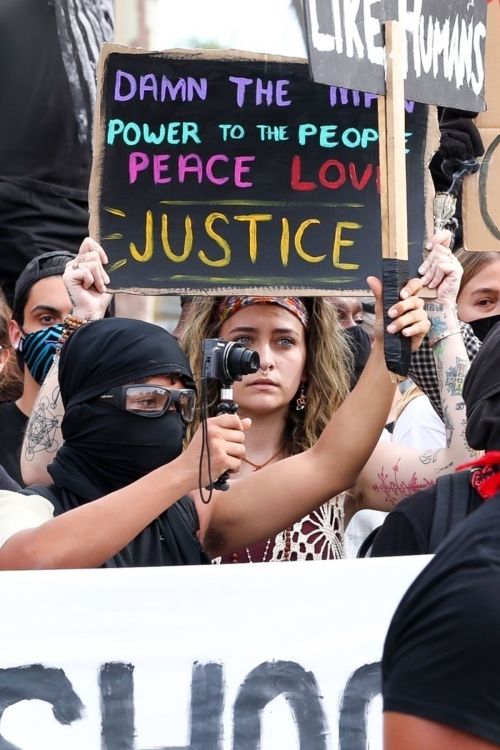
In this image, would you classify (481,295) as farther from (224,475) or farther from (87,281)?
(224,475)

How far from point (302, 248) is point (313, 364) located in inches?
13.5

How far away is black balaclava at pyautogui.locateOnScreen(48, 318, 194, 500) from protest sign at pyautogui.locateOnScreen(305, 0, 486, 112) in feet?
2.48

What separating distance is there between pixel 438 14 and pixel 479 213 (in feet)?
1.97

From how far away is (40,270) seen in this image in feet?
15.2

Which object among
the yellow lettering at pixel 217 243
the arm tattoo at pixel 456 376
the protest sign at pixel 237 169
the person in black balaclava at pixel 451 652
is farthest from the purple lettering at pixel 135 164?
the person in black balaclava at pixel 451 652

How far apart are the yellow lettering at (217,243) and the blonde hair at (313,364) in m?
0.26

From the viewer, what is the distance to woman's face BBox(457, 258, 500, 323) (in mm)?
4383

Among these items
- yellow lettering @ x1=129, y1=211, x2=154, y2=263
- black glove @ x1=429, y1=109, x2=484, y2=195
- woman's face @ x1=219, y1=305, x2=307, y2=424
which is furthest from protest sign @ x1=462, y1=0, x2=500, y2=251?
yellow lettering @ x1=129, y1=211, x2=154, y2=263

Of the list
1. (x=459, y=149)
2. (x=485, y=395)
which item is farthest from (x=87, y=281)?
(x=485, y=395)

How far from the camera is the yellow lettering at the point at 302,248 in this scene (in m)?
3.86

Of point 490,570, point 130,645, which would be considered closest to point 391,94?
point 130,645

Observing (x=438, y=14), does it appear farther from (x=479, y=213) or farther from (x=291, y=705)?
(x=291, y=705)

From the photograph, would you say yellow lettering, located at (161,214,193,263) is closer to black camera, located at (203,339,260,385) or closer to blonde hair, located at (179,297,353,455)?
blonde hair, located at (179,297,353,455)

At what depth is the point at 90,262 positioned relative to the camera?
12.3 feet
